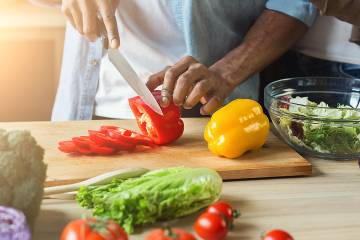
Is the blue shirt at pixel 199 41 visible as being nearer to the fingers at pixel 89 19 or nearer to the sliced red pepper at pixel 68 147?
the fingers at pixel 89 19

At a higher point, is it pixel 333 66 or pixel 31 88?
pixel 333 66

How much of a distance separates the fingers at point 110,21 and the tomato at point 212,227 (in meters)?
0.54

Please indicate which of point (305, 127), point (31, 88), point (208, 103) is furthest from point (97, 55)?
point (31, 88)

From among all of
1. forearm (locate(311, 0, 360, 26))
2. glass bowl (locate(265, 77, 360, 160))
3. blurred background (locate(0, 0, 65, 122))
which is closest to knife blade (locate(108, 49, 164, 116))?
glass bowl (locate(265, 77, 360, 160))

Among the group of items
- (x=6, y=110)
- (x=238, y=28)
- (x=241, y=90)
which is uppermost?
(x=238, y=28)

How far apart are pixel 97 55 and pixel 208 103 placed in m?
0.46

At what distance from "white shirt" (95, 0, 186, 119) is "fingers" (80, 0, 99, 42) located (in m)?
0.27

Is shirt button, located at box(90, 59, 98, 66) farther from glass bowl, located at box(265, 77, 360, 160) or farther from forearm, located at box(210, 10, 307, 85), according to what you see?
glass bowl, located at box(265, 77, 360, 160)

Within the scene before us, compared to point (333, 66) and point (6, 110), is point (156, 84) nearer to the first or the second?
point (333, 66)

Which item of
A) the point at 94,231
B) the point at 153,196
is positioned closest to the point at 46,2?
the point at 153,196

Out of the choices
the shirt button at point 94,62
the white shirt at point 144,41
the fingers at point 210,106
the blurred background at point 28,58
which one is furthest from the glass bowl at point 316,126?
the blurred background at point 28,58

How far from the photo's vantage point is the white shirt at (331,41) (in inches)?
63.2

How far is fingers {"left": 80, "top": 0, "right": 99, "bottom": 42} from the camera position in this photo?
4.33 feet

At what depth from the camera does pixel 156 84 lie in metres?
1.40
